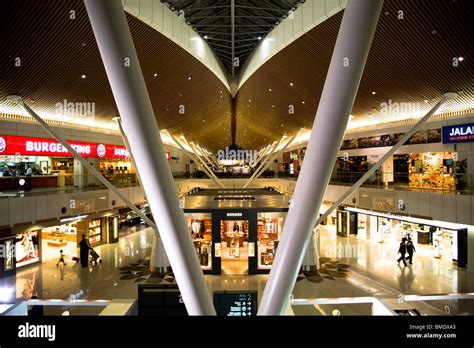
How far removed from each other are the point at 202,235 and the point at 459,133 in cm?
1610

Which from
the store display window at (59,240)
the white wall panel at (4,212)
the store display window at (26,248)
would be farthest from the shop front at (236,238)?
the store display window at (59,240)

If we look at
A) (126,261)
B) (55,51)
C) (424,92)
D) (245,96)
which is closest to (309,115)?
(245,96)

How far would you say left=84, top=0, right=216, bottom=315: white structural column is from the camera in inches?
119

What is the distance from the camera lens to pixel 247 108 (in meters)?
28.6

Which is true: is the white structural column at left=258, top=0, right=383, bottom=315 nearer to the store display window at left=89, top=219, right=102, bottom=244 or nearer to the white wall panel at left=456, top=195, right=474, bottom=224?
the white wall panel at left=456, top=195, right=474, bottom=224

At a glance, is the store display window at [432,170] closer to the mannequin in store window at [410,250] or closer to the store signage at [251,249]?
the mannequin in store window at [410,250]

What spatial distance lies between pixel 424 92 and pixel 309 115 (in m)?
9.85

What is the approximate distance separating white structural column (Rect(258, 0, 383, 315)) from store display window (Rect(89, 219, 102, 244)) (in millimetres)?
22509

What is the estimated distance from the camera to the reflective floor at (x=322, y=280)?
13.6 metres

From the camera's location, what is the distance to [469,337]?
6.91 feet

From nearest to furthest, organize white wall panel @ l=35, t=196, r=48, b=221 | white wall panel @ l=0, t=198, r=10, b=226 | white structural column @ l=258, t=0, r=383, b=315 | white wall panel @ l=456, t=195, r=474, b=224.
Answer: white structural column @ l=258, t=0, r=383, b=315
white wall panel @ l=0, t=198, r=10, b=226
white wall panel @ l=456, t=195, r=474, b=224
white wall panel @ l=35, t=196, r=48, b=221

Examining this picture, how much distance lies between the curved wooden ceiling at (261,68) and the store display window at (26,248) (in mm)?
7651

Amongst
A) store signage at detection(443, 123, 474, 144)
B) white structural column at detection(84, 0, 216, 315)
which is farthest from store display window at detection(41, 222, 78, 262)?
store signage at detection(443, 123, 474, 144)

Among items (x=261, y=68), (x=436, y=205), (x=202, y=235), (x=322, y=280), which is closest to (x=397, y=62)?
(x=436, y=205)
